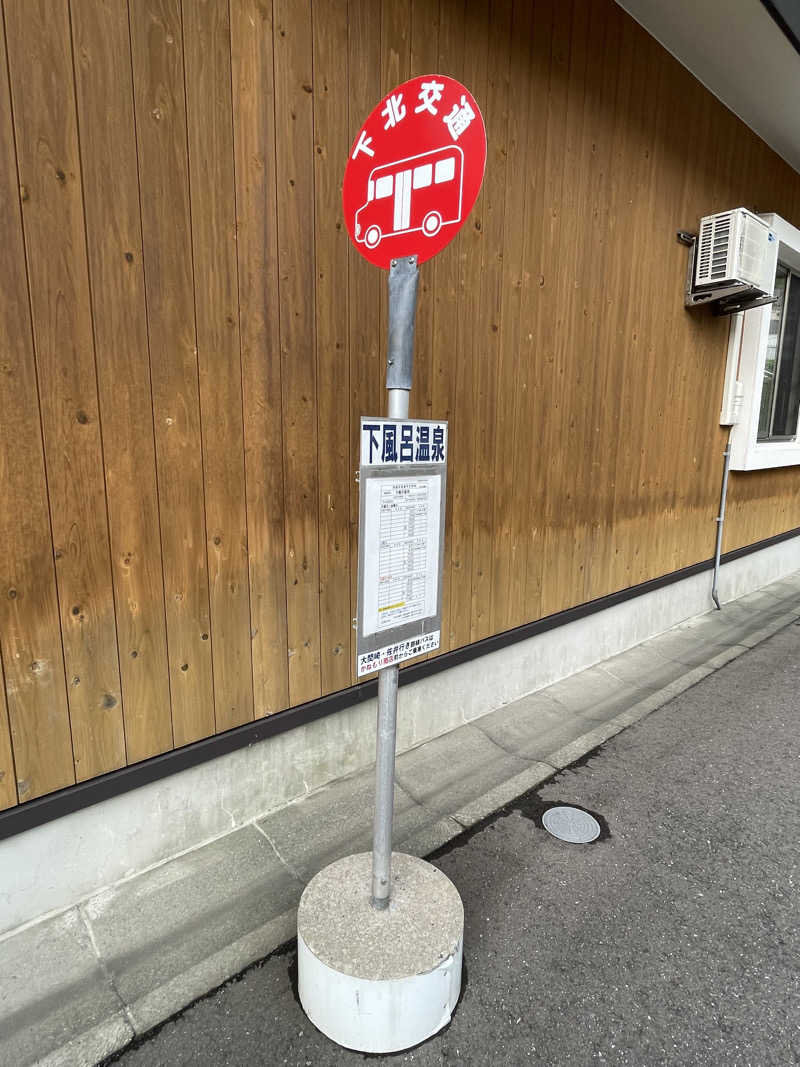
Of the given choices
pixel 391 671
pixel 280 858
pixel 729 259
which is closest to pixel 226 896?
pixel 280 858

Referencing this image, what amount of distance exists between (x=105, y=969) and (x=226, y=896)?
499 millimetres

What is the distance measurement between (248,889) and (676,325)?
17.3 ft

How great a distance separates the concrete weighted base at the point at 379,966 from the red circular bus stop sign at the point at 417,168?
2189 millimetres

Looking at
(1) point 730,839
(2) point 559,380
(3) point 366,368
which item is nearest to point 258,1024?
(1) point 730,839

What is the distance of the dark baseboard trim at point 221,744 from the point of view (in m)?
2.36

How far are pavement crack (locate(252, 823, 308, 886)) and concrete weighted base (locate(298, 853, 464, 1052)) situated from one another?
0.54 meters

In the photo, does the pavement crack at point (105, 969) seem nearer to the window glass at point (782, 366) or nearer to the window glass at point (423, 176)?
the window glass at point (423, 176)

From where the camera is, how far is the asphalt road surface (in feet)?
6.57

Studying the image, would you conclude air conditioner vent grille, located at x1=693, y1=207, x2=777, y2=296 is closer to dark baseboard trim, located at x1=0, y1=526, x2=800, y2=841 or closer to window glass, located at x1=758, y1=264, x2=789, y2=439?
window glass, located at x1=758, y1=264, x2=789, y2=439

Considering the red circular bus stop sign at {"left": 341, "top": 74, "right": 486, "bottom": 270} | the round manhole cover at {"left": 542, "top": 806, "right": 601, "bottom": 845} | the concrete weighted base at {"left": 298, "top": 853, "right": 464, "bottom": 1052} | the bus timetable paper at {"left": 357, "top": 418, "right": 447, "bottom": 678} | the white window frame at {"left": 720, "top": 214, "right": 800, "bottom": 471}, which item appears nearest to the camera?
the red circular bus stop sign at {"left": 341, "top": 74, "right": 486, "bottom": 270}

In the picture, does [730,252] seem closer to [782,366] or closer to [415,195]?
[782,366]

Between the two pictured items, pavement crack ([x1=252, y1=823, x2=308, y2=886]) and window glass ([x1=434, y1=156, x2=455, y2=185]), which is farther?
pavement crack ([x1=252, y1=823, x2=308, y2=886])

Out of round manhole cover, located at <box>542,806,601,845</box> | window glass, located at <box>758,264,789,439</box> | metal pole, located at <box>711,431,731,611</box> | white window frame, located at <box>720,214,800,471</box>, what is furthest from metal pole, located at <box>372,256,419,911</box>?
window glass, located at <box>758,264,789,439</box>

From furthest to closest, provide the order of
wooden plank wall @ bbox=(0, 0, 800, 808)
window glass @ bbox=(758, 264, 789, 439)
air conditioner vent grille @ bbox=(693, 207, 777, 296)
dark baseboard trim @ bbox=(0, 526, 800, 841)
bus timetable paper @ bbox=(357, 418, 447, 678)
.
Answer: window glass @ bbox=(758, 264, 789, 439)
air conditioner vent grille @ bbox=(693, 207, 777, 296)
dark baseboard trim @ bbox=(0, 526, 800, 841)
wooden plank wall @ bbox=(0, 0, 800, 808)
bus timetable paper @ bbox=(357, 418, 447, 678)
